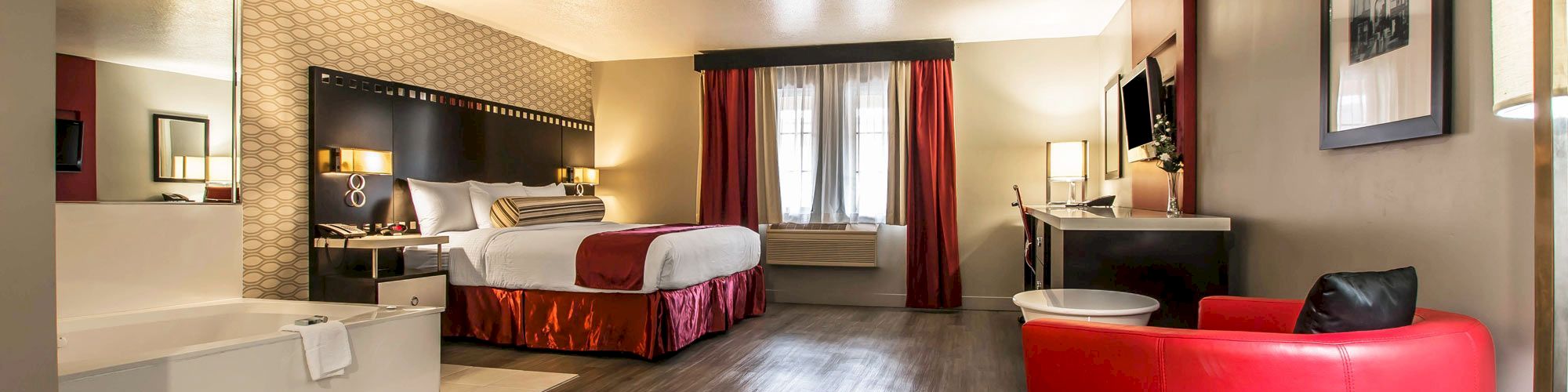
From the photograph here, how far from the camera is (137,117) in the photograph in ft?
9.84

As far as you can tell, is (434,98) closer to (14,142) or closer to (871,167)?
(871,167)

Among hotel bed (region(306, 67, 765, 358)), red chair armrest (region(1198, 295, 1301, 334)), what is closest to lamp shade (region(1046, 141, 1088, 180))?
hotel bed (region(306, 67, 765, 358))

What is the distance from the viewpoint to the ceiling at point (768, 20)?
4.83 metres

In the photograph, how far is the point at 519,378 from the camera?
3.63m

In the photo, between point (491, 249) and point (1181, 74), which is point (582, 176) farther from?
point (1181, 74)

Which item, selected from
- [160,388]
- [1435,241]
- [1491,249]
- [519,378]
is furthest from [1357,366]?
[519,378]

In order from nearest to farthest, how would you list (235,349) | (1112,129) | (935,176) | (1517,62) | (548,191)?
(1517,62) < (235,349) < (1112,129) < (548,191) < (935,176)

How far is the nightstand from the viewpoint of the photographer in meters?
3.89

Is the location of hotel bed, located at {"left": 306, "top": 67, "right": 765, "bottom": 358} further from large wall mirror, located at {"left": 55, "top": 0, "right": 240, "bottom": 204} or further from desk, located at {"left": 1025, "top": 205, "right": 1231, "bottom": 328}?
desk, located at {"left": 1025, "top": 205, "right": 1231, "bottom": 328}

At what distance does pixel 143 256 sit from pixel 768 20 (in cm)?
368

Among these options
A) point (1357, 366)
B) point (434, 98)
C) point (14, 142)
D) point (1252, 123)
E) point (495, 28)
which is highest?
point (495, 28)

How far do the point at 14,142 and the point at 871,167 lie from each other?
5.25 metres

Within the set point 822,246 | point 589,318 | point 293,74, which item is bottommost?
point 589,318

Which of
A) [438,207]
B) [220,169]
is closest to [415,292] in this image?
[438,207]
